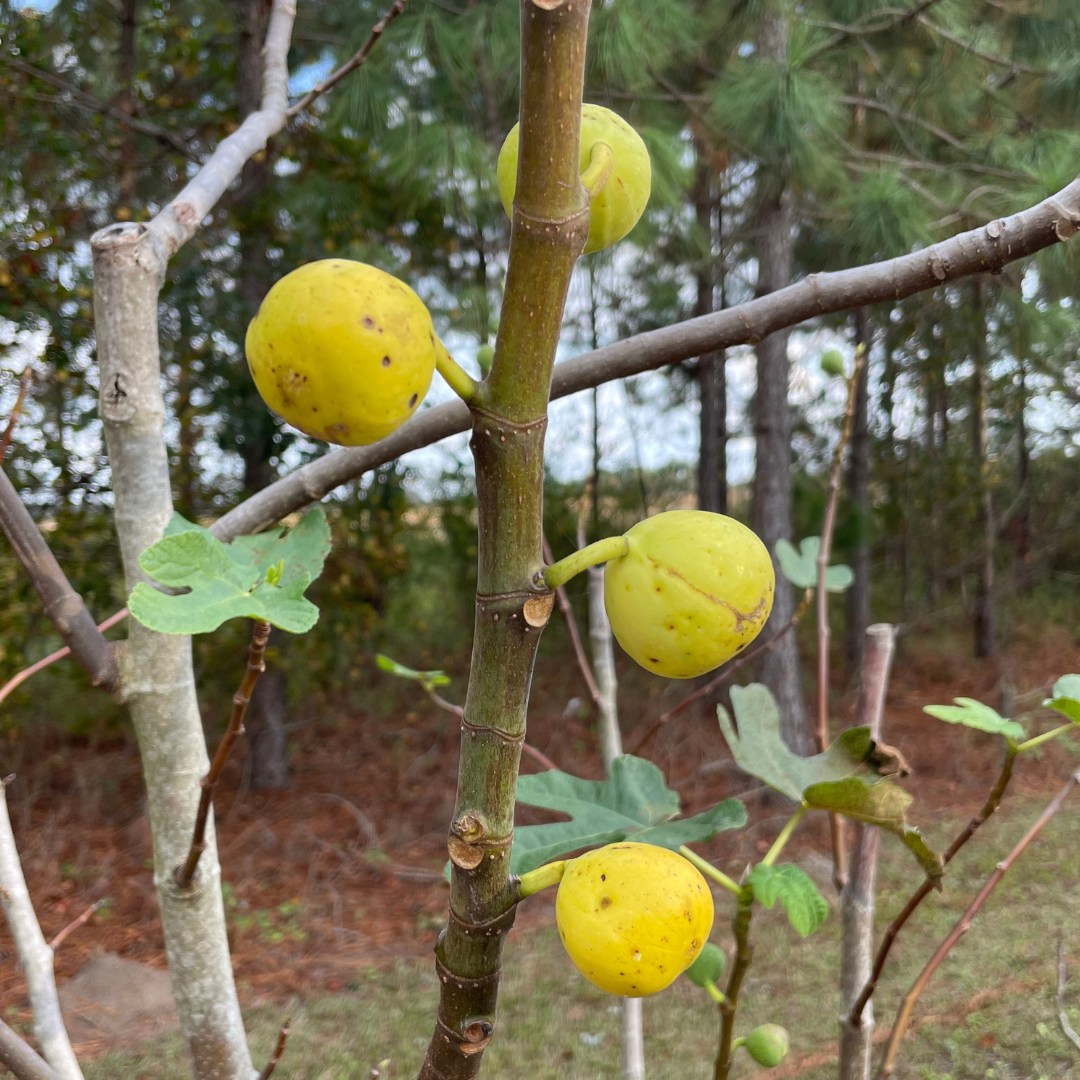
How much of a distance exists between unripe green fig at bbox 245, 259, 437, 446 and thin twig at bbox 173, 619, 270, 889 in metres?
0.12

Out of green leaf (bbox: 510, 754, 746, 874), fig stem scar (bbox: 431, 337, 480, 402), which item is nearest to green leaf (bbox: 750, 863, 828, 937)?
green leaf (bbox: 510, 754, 746, 874)

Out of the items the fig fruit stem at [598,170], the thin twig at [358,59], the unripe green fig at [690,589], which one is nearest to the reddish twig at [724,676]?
the unripe green fig at [690,589]

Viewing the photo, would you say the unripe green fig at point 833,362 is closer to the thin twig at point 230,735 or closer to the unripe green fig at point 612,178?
the unripe green fig at point 612,178

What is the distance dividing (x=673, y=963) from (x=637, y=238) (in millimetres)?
3773

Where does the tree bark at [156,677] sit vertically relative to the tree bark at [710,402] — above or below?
below

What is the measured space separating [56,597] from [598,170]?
731mm

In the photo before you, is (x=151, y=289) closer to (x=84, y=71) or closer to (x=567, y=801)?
(x=567, y=801)

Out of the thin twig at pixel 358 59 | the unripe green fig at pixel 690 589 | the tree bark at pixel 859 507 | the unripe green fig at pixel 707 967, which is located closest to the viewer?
the unripe green fig at pixel 690 589

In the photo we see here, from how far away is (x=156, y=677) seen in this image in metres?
0.83

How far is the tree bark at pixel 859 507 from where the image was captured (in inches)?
245

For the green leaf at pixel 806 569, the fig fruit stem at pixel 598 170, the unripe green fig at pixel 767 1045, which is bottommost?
the unripe green fig at pixel 767 1045

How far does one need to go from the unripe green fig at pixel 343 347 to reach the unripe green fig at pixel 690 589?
0.14 metres

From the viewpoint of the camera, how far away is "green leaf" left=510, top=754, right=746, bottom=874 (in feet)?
1.93

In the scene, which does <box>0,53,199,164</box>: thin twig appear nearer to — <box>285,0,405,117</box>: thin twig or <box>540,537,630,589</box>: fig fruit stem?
<box>285,0,405,117</box>: thin twig
